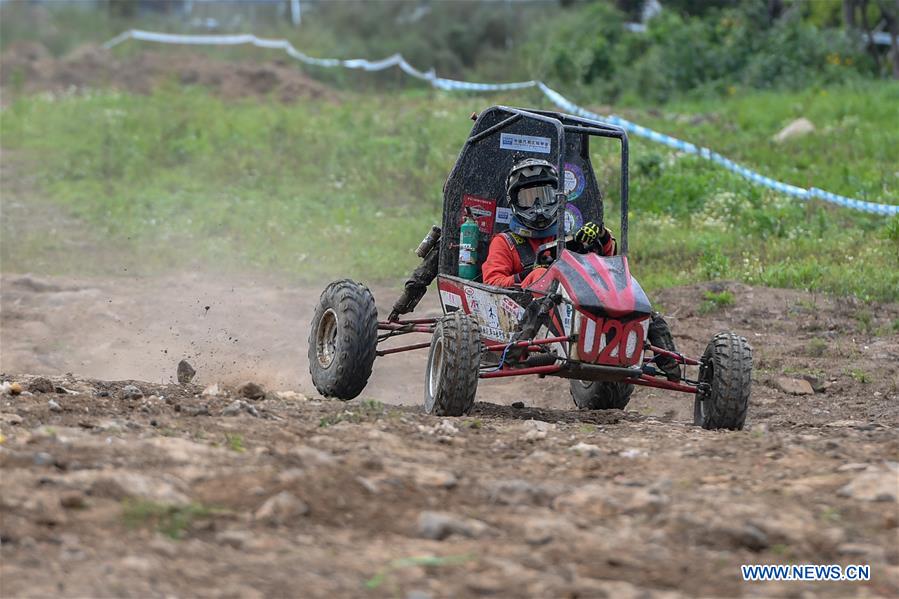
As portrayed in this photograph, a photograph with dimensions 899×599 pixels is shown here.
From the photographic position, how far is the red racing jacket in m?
8.95

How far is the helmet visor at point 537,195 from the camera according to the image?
9.13m

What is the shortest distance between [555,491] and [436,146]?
50.2 ft

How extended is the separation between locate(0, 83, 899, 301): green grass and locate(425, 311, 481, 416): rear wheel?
19.6 ft

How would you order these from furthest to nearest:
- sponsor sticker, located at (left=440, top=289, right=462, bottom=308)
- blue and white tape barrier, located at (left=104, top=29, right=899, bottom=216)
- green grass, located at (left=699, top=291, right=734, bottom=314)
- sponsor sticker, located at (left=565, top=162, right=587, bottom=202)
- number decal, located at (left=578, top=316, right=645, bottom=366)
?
blue and white tape barrier, located at (left=104, top=29, right=899, bottom=216)
green grass, located at (left=699, top=291, right=734, bottom=314)
sponsor sticker, located at (left=565, top=162, right=587, bottom=202)
sponsor sticker, located at (left=440, top=289, right=462, bottom=308)
number decal, located at (left=578, top=316, right=645, bottom=366)

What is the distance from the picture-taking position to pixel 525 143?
9.95 meters

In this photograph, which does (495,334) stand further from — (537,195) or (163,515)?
(163,515)

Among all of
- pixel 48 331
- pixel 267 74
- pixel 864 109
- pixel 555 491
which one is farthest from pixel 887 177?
pixel 267 74

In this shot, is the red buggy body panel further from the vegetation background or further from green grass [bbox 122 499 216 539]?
the vegetation background

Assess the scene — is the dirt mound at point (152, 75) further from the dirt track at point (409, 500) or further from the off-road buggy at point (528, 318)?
the dirt track at point (409, 500)

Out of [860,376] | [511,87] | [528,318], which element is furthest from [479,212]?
[511,87]

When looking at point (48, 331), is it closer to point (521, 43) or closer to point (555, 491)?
point (555, 491)

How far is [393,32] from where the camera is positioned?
36281 millimetres

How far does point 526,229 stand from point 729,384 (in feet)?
6.36

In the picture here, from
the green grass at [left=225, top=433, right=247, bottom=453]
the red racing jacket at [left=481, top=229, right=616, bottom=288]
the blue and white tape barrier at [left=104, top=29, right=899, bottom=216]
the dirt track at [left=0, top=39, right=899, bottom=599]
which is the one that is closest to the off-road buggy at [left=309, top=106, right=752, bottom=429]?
the red racing jacket at [left=481, top=229, right=616, bottom=288]
